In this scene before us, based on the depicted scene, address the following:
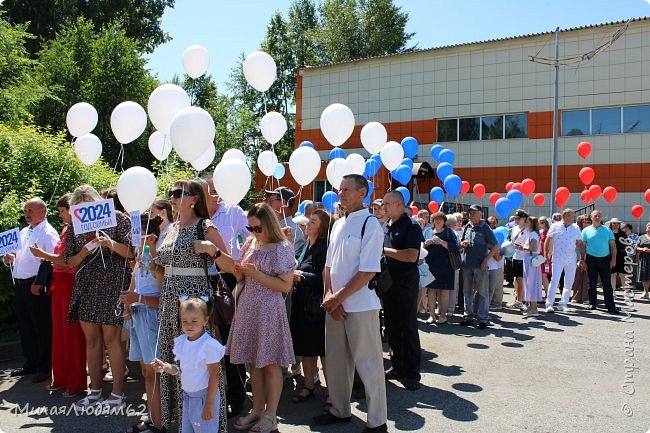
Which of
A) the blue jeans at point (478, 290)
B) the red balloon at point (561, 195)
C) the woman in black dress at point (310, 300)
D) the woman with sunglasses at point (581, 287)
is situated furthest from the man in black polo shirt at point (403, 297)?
the red balloon at point (561, 195)

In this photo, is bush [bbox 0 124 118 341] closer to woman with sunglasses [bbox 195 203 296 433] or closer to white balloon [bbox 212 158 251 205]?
white balloon [bbox 212 158 251 205]

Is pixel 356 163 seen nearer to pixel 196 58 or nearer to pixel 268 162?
pixel 268 162

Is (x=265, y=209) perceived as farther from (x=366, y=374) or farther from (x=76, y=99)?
(x=76, y=99)

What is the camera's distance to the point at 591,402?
16.2ft

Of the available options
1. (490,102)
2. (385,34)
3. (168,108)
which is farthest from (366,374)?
(385,34)

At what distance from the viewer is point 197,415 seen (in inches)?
142

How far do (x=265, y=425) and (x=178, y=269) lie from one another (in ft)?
4.66

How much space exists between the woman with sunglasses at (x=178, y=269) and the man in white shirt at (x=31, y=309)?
2.48m

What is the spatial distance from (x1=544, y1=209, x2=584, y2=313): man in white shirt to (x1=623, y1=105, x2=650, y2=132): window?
10516mm

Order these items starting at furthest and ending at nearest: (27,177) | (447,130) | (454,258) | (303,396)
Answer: (447,130) → (454,258) → (27,177) → (303,396)

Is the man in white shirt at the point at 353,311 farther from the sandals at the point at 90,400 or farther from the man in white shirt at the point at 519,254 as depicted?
the man in white shirt at the point at 519,254

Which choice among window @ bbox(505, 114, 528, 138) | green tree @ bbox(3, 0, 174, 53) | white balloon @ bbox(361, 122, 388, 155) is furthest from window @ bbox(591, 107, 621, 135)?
green tree @ bbox(3, 0, 174, 53)

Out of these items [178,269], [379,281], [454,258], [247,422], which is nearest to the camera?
[178,269]

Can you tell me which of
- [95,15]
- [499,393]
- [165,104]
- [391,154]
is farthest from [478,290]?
[95,15]
